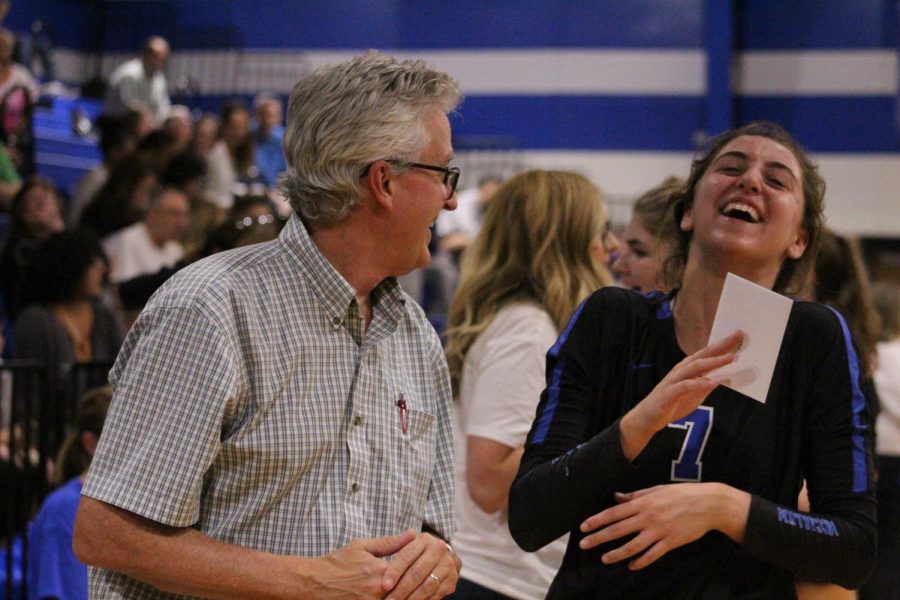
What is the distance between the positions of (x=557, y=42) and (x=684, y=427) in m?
12.9

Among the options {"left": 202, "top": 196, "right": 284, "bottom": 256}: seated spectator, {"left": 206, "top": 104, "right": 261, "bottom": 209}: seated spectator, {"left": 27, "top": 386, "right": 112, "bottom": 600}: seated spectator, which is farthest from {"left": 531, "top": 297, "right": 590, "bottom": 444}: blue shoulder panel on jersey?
{"left": 206, "top": 104, "right": 261, "bottom": 209}: seated spectator

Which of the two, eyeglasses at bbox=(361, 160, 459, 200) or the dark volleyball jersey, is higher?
eyeglasses at bbox=(361, 160, 459, 200)

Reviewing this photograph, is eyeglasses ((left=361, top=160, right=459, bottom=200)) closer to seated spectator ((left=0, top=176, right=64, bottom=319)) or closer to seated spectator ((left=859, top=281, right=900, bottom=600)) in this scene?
seated spectator ((left=859, top=281, right=900, bottom=600))

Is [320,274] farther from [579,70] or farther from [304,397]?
[579,70]

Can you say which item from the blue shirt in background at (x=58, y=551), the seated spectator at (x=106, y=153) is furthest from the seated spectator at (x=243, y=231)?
the seated spectator at (x=106, y=153)

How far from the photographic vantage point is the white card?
184cm

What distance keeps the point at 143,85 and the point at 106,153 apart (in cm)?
286

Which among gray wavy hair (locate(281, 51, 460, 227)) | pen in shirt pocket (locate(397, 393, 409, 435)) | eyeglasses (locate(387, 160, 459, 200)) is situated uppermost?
gray wavy hair (locate(281, 51, 460, 227))

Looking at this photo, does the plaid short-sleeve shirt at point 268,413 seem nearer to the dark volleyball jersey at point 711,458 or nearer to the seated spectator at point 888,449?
the dark volleyball jersey at point 711,458

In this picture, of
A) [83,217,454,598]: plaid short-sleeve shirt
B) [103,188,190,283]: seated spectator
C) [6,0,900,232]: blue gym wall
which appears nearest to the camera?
[83,217,454,598]: plaid short-sleeve shirt

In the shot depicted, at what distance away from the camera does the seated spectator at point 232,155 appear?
416 inches

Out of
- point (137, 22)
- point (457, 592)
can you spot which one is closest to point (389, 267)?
point (457, 592)

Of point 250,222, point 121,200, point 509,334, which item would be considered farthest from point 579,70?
point 509,334

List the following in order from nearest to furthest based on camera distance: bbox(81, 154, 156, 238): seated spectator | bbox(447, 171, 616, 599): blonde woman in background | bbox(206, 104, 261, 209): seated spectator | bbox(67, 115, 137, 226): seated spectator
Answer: bbox(447, 171, 616, 599): blonde woman in background, bbox(81, 154, 156, 238): seated spectator, bbox(67, 115, 137, 226): seated spectator, bbox(206, 104, 261, 209): seated spectator
